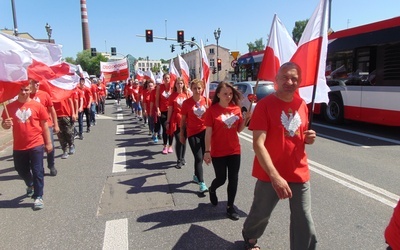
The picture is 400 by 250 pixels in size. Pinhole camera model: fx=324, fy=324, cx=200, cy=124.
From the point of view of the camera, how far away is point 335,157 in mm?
6926

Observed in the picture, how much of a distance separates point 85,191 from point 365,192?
4273 millimetres

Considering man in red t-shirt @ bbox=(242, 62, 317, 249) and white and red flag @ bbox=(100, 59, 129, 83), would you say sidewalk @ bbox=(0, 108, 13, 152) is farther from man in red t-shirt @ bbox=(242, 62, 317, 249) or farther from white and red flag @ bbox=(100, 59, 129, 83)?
man in red t-shirt @ bbox=(242, 62, 317, 249)

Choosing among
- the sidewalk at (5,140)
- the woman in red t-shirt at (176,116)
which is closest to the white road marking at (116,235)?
the woman in red t-shirt at (176,116)

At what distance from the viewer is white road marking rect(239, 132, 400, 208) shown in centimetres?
447

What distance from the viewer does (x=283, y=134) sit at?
268cm

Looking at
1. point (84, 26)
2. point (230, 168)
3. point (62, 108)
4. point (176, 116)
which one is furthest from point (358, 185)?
point (84, 26)

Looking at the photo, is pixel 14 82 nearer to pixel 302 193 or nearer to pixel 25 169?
pixel 25 169

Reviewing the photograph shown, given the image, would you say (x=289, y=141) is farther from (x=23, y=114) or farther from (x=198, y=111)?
(x=23, y=114)

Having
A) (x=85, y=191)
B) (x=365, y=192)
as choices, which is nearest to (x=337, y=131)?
(x=365, y=192)

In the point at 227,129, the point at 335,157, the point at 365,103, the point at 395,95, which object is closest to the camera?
the point at 227,129

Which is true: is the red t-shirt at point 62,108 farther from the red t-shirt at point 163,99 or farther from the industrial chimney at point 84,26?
the industrial chimney at point 84,26

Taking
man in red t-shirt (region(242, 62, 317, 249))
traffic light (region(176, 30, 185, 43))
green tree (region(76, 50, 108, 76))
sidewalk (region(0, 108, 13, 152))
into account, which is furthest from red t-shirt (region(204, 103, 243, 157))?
green tree (region(76, 50, 108, 76))

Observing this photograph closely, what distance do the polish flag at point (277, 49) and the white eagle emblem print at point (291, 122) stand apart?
2.99 feet

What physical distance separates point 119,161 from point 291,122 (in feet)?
17.3
